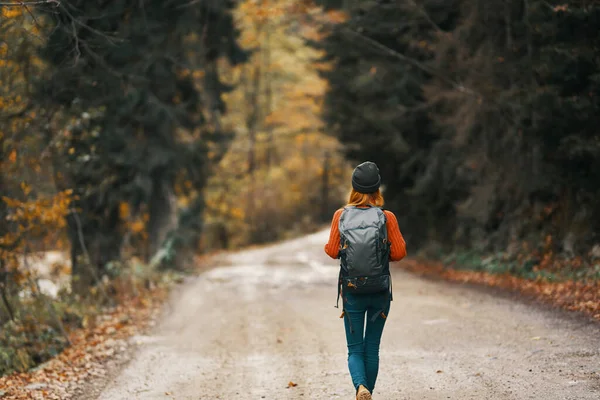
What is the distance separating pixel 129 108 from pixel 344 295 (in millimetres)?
13011

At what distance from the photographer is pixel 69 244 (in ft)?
60.4

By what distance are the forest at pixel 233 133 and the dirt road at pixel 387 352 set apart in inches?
80.9

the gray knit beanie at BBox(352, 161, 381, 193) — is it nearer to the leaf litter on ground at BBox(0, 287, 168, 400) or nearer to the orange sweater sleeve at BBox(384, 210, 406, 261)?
the orange sweater sleeve at BBox(384, 210, 406, 261)

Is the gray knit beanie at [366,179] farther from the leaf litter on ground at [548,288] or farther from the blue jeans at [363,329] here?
the leaf litter on ground at [548,288]

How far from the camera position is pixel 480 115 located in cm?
1492

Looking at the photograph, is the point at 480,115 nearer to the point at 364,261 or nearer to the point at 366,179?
the point at 366,179

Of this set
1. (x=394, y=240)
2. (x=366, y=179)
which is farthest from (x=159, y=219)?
(x=394, y=240)

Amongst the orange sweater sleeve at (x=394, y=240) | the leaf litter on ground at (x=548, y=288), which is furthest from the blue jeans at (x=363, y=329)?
the leaf litter on ground at (x=548, y=288)

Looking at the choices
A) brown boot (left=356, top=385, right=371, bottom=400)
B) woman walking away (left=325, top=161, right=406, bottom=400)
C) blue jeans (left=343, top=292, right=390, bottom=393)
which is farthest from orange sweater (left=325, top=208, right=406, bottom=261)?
brown boot (left=356, top=385, right=371, bottom=400)

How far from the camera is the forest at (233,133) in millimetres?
10953

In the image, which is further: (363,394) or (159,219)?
(159,219)

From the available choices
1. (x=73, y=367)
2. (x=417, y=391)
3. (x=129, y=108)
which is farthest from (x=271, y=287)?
(x=417, y=391)

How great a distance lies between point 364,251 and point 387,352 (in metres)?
3.45

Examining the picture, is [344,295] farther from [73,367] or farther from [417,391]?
[73,367]
